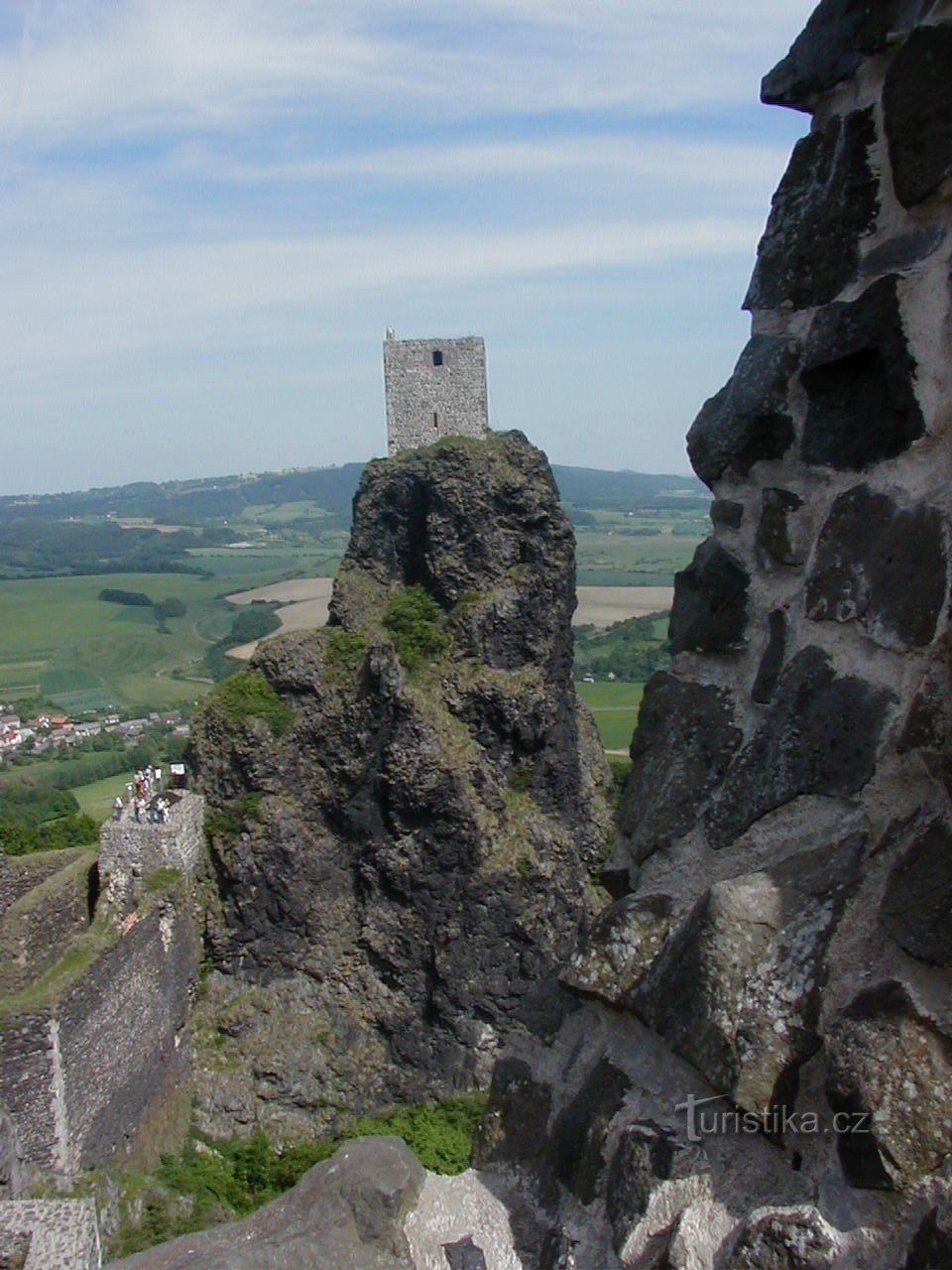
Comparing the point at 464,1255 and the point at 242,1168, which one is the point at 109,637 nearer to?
the point at 242,1168

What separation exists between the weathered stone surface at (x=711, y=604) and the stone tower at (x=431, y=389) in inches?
856

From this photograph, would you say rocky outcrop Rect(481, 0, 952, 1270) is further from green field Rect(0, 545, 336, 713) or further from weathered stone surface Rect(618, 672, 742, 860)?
green field Rect(0, 545, 336, 713)

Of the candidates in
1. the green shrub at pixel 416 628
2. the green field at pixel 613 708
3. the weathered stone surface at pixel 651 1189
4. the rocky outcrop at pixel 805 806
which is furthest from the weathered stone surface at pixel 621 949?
the green field at pixel 613 708

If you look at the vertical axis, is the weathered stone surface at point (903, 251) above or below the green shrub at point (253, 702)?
above

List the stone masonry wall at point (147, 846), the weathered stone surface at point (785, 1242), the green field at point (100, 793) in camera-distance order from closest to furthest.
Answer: the weathered stone surface at point (785, 1242), the stone masonry wall at point (147, 846), the green field at point (100, 793)

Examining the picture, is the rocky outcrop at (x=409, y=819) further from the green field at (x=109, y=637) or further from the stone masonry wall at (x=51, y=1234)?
the green field at (x=109, y=637)

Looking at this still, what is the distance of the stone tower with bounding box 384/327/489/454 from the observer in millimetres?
24172

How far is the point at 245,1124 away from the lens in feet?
58.5

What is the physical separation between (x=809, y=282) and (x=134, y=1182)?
1424 cm

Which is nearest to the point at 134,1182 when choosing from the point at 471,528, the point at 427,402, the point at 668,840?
the point at 471,528

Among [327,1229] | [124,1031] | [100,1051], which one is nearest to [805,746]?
[327,1229]

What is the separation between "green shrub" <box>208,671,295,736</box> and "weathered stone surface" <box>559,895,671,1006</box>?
59.9 ft

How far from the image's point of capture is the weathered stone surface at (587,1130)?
2160 mm

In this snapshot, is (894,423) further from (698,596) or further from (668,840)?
(668,840)
